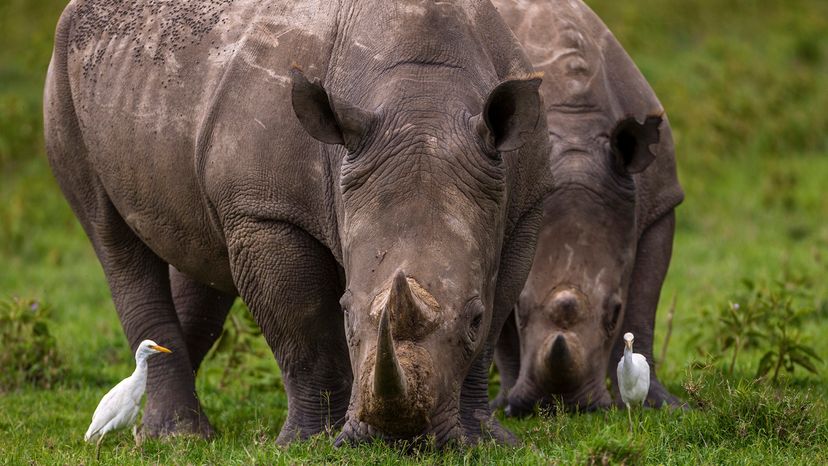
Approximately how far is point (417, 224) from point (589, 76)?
262 centimetres

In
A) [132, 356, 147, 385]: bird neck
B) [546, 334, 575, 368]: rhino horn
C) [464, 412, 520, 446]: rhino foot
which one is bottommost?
[464, 412, 520, 446]: rhino foot

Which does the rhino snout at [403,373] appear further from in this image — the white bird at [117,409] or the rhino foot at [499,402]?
the rhino foot at [499,402]

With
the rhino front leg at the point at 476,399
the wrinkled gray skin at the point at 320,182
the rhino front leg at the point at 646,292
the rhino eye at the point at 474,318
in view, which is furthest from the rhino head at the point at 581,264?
the rhino eye at the point at 474,318

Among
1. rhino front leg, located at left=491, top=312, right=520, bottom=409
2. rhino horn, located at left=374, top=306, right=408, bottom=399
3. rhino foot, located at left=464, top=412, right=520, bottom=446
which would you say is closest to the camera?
rhino horn, located at left=374, top=306, right=408, bottom=399

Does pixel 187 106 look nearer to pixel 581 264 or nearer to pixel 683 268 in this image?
pixel 581 264

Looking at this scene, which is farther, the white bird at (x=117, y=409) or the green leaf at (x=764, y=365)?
the green leaf at (x=764, y=365)

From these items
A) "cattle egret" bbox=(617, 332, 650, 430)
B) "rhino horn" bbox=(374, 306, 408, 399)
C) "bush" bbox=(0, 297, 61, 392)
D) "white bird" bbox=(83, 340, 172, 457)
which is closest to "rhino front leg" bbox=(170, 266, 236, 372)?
"bush" bbox=(0, 297, 61, 392)

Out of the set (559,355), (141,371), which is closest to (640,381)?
(559,355)

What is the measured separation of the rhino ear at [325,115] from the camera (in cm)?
590

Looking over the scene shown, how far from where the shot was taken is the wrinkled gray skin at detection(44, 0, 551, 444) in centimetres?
562

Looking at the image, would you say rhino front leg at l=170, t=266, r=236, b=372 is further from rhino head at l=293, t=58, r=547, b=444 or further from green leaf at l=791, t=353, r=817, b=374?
green leaf at l=791, t=353, r=817, b=374

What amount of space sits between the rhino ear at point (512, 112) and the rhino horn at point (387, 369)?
3.31ft

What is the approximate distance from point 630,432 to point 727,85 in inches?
472

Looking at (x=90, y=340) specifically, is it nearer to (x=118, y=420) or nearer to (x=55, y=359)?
(x=55, y=359)
